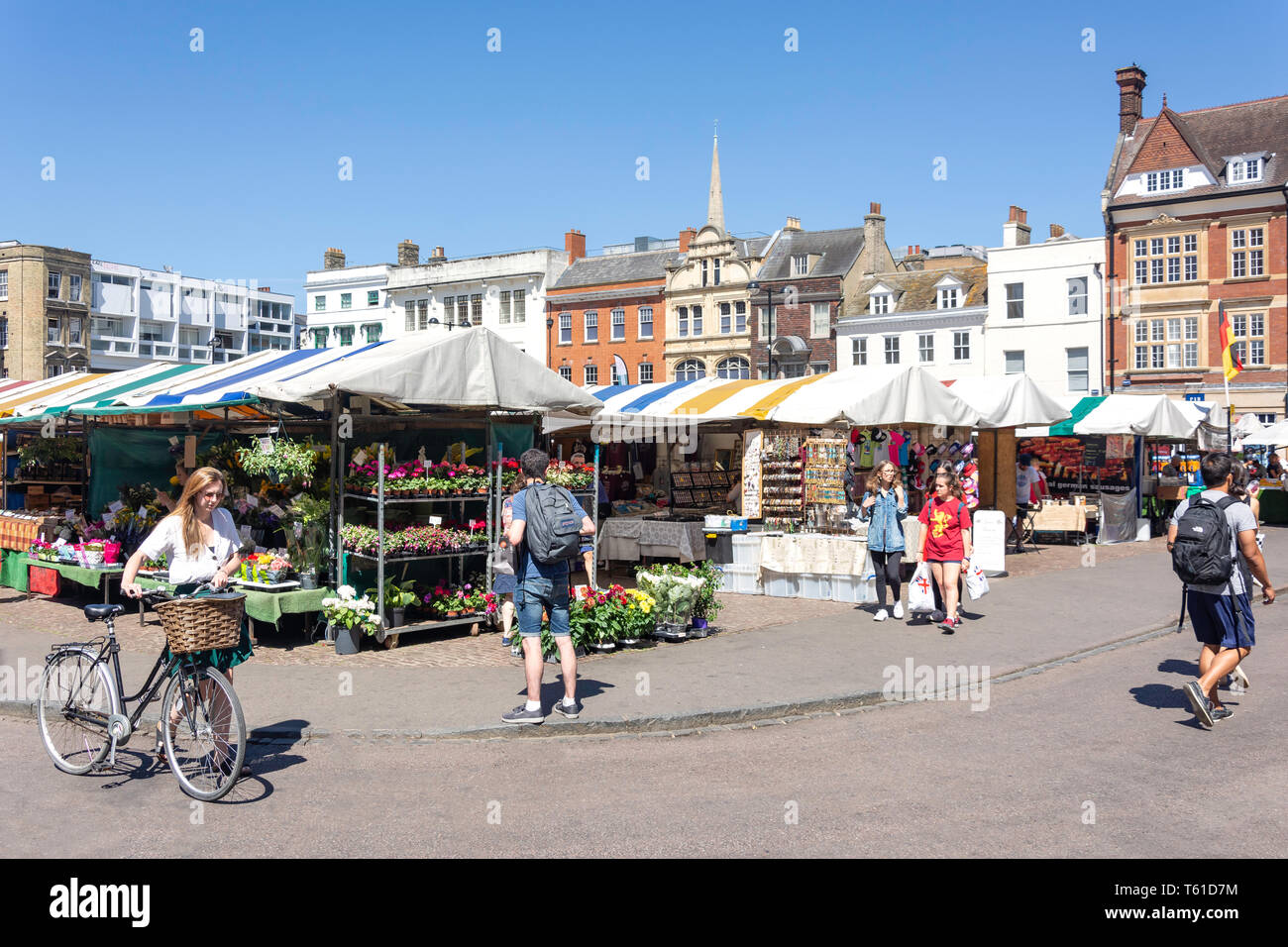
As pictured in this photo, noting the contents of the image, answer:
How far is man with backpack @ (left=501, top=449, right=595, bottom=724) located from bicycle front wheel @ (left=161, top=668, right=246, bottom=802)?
214cm

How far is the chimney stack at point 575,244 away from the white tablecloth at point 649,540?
155 feet

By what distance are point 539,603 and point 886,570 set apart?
6.41 metres

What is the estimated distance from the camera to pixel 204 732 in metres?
6.17

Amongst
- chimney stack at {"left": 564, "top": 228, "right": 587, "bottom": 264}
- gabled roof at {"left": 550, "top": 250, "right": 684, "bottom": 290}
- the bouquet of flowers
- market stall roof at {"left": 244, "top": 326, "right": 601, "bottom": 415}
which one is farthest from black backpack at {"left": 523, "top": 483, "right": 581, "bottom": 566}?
chimney stack at {"left": 564, "top": 228, "right": 587, "bottom": 264}

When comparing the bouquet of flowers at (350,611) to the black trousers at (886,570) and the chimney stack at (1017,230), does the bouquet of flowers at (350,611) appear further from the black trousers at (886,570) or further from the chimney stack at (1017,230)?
the chimney stack at (1017,230)

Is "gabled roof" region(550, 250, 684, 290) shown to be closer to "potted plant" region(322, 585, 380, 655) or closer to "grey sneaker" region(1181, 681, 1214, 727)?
"potted plant" region(322, 585, 380, 655)

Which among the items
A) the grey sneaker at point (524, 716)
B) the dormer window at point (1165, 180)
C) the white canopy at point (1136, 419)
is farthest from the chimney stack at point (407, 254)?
the grey sneaker at point (524, 716)

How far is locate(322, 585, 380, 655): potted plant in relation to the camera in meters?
10.4

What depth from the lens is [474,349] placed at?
448 inches

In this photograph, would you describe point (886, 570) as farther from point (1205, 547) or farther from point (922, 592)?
point (1205, 547)

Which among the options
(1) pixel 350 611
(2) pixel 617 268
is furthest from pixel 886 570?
(2) pixel 617 268

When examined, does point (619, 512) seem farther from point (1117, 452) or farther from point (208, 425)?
point (1117, 452)

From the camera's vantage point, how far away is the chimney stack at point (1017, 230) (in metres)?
48.3
